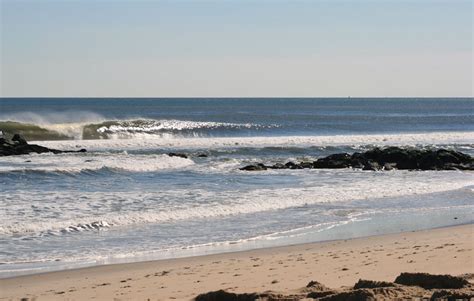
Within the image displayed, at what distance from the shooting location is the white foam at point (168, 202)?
13.9 m

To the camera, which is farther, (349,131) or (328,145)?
(349,131)

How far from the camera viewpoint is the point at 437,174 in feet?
83.3

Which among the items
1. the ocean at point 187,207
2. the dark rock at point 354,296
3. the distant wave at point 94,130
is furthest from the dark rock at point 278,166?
the distant wave at point 94,130

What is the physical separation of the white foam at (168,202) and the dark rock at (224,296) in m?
5.99

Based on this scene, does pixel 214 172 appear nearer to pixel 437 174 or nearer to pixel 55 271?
pixel 437 174

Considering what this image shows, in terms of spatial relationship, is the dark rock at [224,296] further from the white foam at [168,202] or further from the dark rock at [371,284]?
the white foam at [168,202]

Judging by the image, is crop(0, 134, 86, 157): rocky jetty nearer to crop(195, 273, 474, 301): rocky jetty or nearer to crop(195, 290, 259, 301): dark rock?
crop(195, 290, 259, 301): dark rock

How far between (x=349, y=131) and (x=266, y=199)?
154 ft

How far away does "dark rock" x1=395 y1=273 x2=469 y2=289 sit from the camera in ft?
24.2

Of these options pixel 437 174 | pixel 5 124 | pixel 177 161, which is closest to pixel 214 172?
pixel 177 161

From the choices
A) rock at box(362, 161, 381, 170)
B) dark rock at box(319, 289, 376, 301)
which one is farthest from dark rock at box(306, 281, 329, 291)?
rock at box(362, 161, 381, 170)

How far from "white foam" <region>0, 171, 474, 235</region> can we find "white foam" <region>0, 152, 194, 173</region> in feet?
22.1

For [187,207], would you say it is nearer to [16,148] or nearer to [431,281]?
[431,281]

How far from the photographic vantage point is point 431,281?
7.51m
